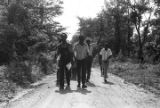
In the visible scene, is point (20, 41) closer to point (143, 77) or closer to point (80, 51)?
point (143, 77)

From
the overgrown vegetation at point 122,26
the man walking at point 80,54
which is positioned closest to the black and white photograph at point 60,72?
the man walking at point 80,54

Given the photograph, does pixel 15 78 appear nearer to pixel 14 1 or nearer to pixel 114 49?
pixel 14 1

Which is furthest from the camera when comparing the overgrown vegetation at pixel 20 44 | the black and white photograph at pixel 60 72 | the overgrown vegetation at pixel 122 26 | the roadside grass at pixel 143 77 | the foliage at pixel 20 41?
the overgrown vegetation at pixel 122 26

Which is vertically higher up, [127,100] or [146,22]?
[146,22]

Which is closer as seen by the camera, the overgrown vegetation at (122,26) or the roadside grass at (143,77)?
the roadside grass at (143,77)

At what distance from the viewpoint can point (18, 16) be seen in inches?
762

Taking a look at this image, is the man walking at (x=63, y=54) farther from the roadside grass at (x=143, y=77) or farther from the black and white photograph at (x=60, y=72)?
the roadside grass at (x=143, y=77)

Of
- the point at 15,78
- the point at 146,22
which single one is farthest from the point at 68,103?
the point at 146,22

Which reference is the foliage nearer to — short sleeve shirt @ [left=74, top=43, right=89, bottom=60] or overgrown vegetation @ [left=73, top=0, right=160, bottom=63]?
short sleeve shirt @ [left=74, top=43, right=89, bottom=60]

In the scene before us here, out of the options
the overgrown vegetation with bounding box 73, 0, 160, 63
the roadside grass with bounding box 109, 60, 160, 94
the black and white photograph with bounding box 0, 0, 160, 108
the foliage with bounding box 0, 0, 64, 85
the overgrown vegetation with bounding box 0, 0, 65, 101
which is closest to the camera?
the black and white photograph with bounding box 0, 0, 160, 108

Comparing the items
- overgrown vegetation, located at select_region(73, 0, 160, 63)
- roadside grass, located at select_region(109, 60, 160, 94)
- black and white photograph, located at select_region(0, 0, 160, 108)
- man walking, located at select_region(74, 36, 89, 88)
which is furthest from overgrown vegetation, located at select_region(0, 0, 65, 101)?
overgrown vegetation, located at select_region(73, 0, 160, 63)

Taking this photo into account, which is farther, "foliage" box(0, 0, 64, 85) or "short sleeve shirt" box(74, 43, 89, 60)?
"foliage" box(0, 0, 64, 85)

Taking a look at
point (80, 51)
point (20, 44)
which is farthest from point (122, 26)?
point (80, 51)

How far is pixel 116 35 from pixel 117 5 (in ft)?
23.7
